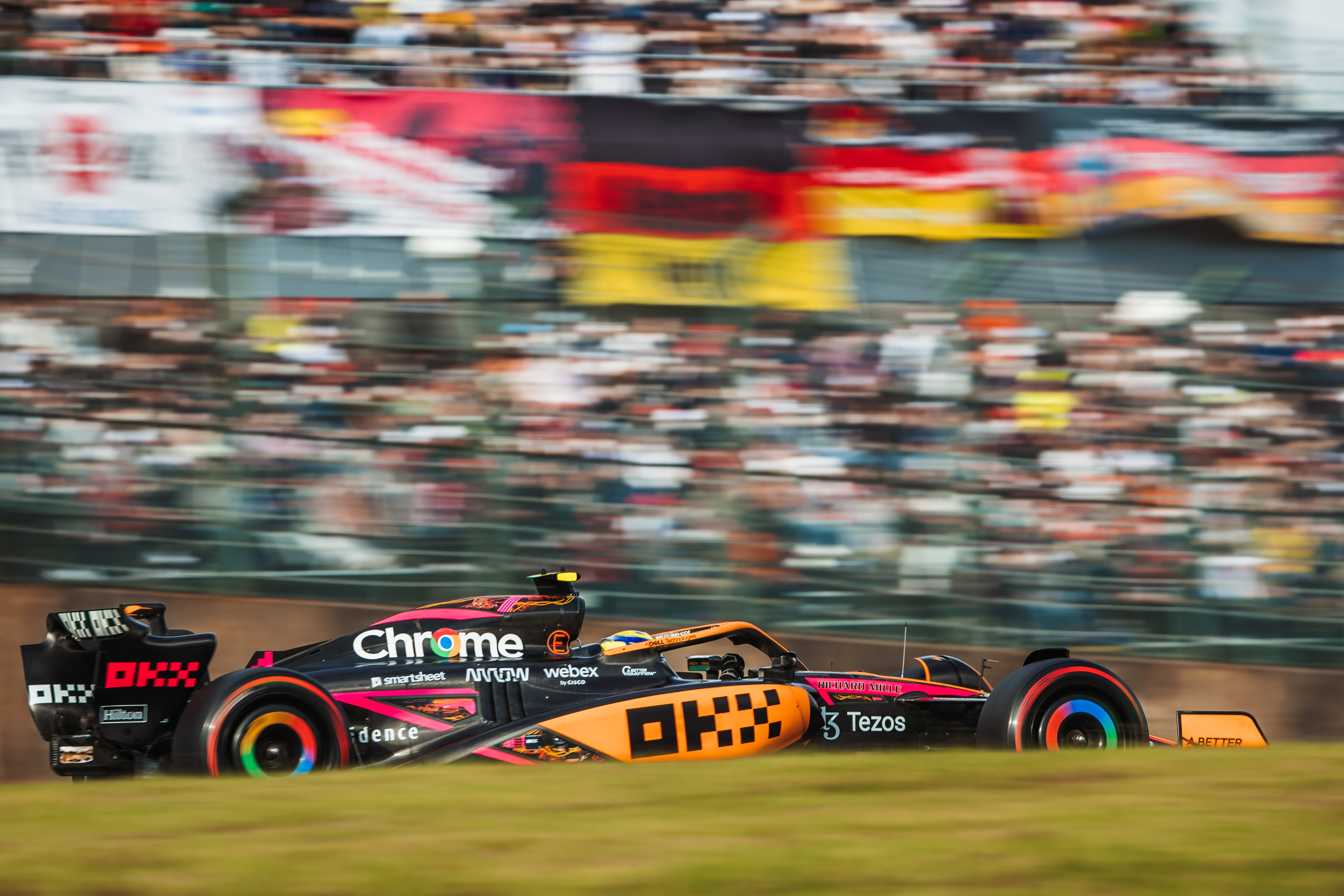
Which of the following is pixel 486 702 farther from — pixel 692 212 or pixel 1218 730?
pixel 692 212

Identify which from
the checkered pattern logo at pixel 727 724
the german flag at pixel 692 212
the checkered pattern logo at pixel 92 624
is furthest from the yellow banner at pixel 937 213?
the checkered pattern logo at pixel 92 624

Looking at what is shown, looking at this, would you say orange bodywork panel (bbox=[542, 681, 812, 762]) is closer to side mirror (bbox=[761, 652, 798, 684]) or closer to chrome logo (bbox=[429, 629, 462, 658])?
side mirror (bbox=[761, 652, 798, 684])

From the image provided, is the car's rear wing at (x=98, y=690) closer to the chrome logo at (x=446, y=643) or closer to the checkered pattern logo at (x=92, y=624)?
the checkered pattern logo at (x=92, y=624)

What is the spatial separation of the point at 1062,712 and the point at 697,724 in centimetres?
154

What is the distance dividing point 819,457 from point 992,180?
8.83 feet

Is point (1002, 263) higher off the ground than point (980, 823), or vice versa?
point (1002, 263)

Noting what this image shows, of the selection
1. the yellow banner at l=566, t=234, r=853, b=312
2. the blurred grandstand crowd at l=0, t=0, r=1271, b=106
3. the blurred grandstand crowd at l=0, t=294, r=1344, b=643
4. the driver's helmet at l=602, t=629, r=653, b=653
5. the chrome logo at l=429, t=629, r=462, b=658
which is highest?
the blurred grandstand crowd at l=0, t=0, r=1271, b=106

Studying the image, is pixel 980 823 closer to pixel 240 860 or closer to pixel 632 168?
pixel 240 860

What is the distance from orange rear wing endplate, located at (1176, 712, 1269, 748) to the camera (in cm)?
668

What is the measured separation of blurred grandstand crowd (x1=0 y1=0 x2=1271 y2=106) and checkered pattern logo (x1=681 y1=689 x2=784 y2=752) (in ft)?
18.9

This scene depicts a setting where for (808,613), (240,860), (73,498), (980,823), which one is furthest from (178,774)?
(808,613)

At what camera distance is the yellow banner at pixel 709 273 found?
32.9ft

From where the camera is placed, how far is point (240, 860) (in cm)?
342

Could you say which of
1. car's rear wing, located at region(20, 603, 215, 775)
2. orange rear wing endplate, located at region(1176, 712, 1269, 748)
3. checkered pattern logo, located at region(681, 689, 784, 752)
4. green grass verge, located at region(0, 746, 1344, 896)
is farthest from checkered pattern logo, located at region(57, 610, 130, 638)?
orange rear wing endplate, located at region(1176, 712, 1269, 748)
